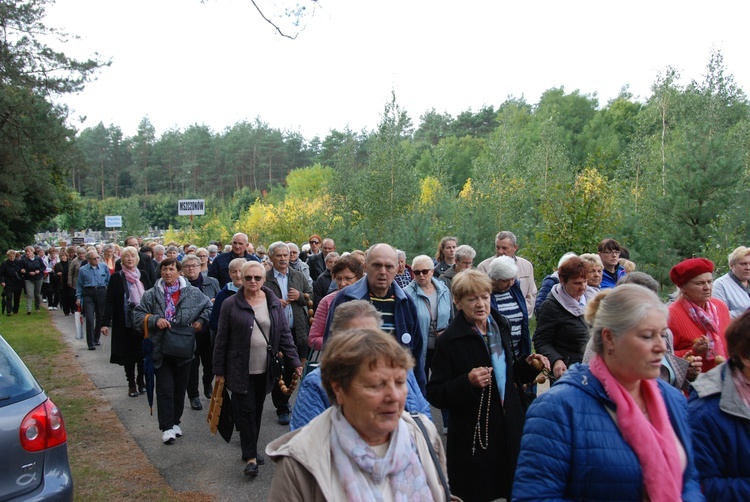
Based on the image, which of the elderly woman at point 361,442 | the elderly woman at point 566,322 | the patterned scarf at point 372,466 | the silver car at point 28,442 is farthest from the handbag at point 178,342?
the patterned scarf at point 372,466

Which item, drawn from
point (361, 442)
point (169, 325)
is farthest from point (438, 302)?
point (361, 442)

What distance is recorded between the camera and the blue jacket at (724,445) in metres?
2.74

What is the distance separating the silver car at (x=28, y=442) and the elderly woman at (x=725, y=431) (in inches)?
150

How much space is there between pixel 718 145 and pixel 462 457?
1416cm

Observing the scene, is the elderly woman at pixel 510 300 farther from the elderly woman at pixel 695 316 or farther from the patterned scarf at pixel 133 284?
the patterned scarf at pixel 133 284

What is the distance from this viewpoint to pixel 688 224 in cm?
1512

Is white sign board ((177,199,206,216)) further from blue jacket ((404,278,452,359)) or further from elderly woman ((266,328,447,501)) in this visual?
elderly woman ((266,328,447,501))

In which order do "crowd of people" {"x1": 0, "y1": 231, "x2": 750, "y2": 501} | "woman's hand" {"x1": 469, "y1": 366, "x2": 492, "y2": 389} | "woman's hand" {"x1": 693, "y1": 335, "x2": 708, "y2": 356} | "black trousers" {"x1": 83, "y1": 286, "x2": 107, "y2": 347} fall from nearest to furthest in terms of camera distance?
"crowd of people" {"x1": 0, "y1": 231, "x2": 750, "y2": 501}
"woman's hand" {"x1": 469, "y1": 366, "x2": 492, "y2": 389}
"woman's hand" {"x1": 693, "y1": 335, "x2": 708, "y2": 356}
"black trousers" {"x1": 83, "y1": 286, "x2": 107, "y2": 347}

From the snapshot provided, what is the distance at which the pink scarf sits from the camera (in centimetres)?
238

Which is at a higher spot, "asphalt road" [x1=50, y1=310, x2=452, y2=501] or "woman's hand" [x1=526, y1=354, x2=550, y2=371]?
"woman's hand" [x1=526, y1=354, x2=550, y2=371]

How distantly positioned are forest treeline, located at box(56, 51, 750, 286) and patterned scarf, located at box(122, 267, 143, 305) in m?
6.82

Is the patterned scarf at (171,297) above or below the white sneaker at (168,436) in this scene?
above

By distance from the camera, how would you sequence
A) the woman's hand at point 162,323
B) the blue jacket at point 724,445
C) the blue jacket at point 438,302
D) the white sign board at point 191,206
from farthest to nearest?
the white sign board at point 191,206 → the woman's hand at point 162,323 → the blue jacket at point 438,302 → the blue jacket at point 724,445

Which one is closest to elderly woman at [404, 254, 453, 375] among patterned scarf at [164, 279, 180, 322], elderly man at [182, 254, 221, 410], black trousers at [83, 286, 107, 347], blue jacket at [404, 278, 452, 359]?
blue jacket at [404, 278, 452, 359]
